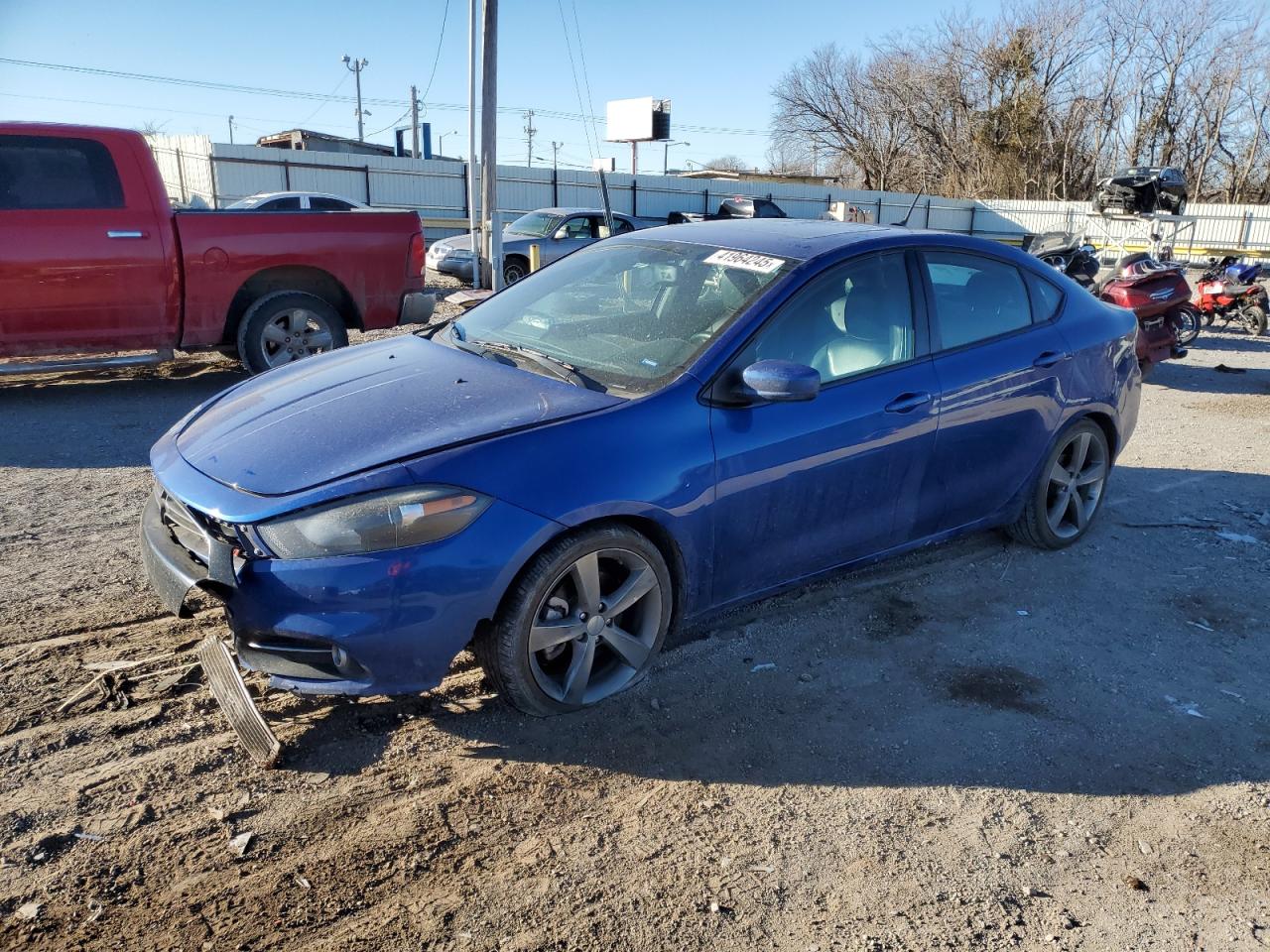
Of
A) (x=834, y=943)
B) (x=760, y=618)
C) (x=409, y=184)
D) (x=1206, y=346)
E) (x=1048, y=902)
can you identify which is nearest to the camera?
(x=834, y=943)

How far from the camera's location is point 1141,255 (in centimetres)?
1078

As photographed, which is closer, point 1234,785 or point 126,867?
point 126,867

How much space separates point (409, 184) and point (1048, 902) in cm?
2733

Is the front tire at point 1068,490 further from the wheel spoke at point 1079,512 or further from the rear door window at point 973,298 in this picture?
the rear door window at point 973,298

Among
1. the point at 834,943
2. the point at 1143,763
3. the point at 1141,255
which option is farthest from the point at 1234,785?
the point at 1141,255

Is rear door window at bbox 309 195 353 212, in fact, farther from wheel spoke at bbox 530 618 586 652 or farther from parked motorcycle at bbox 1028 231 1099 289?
wheel spoke at bbox 530 618 586 652

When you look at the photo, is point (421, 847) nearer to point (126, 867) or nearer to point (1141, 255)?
point (126, 867)

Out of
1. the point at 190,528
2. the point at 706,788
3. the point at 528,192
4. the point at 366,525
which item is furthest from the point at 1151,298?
the point at 528,192

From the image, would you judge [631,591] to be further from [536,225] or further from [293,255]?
[536,225]

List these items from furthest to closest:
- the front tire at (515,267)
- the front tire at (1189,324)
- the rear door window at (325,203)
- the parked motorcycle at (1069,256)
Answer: the rear door window at (325,203)
the front tire at (515,267)
the front tire at (1189,324)
the parked motorcycle at (1069,256)

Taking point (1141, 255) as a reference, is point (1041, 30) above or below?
above

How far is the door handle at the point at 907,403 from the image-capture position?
401cm

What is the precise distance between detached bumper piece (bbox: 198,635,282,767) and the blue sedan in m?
0.25

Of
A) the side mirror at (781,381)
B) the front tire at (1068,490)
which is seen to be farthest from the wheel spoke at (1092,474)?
the side mirror at (781,381)
